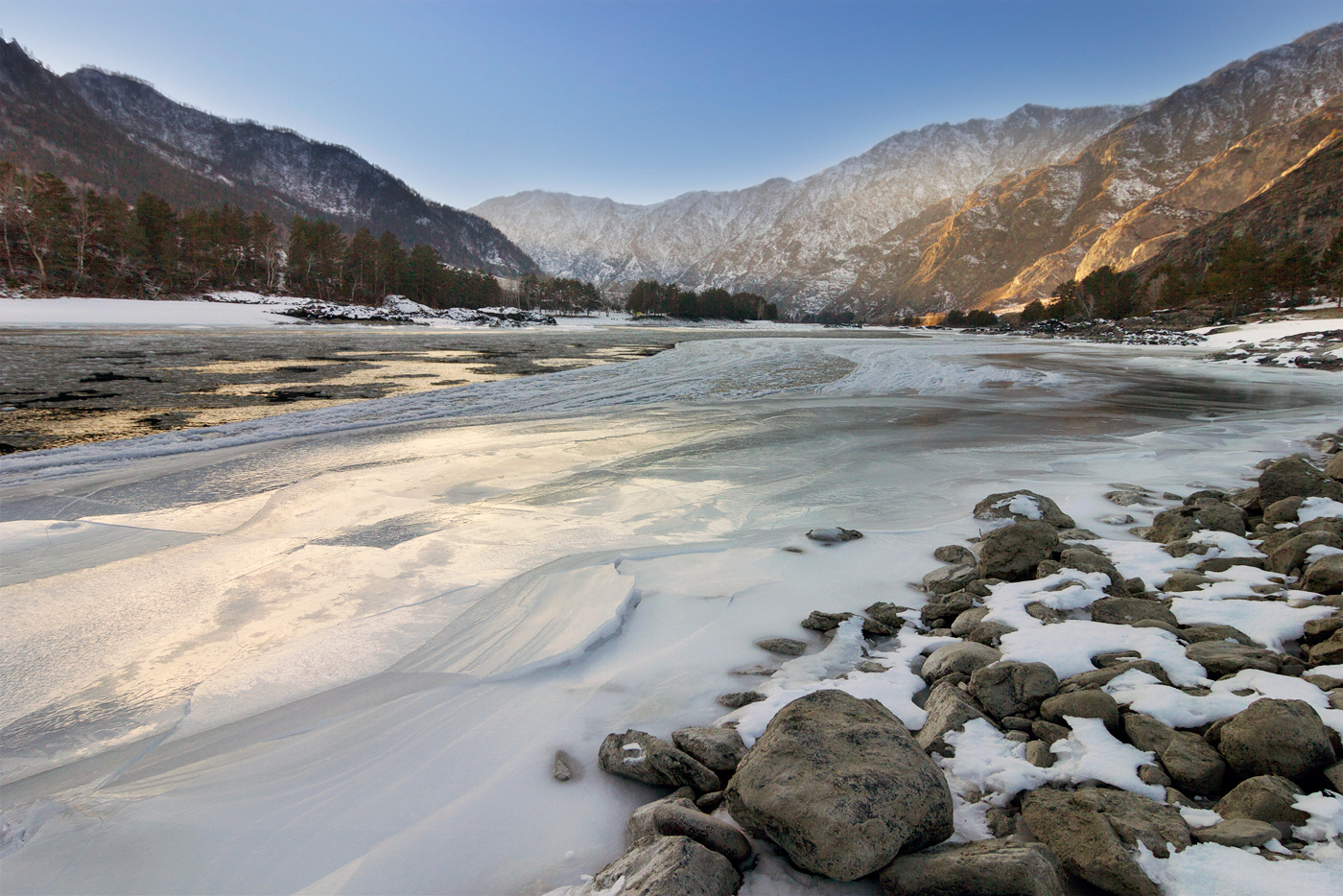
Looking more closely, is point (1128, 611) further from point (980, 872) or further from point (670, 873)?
point (670, 873)

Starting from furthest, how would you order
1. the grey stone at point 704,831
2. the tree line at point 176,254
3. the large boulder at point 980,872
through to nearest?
the tree line at point 176,254
the grey stone at point 704,831
the large boulder at point 980,872

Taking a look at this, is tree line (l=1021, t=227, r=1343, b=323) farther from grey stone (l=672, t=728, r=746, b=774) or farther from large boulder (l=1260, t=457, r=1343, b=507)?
grey stone (l=672, t=728, r=746, b=774)

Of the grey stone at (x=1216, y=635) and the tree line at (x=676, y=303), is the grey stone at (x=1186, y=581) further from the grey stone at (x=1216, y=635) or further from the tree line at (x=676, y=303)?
the tree line at (x=676, y=303)

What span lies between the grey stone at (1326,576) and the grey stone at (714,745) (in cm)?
364

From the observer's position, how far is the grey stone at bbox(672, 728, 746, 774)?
7.41 ft

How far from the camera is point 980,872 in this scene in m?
1.62

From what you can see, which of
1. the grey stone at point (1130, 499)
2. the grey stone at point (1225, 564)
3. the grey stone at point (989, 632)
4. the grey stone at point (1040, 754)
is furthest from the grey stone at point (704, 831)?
the grey stone at point (1130, 499)

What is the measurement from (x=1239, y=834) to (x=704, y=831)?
1.61 m

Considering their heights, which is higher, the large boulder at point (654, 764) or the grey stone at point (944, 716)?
the grey stone at point (944, 716)

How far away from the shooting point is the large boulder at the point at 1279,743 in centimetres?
196

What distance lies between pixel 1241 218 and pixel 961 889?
142427mm

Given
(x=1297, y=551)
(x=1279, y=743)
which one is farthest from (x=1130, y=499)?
(x=1279, y=743)

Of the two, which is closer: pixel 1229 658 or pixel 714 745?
pixel 714 745

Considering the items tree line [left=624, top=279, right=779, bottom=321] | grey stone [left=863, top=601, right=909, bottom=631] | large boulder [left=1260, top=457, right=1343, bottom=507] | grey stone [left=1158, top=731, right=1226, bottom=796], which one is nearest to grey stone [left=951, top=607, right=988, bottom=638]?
grey stone [left=863, top=601, right=909, bottom=631]
